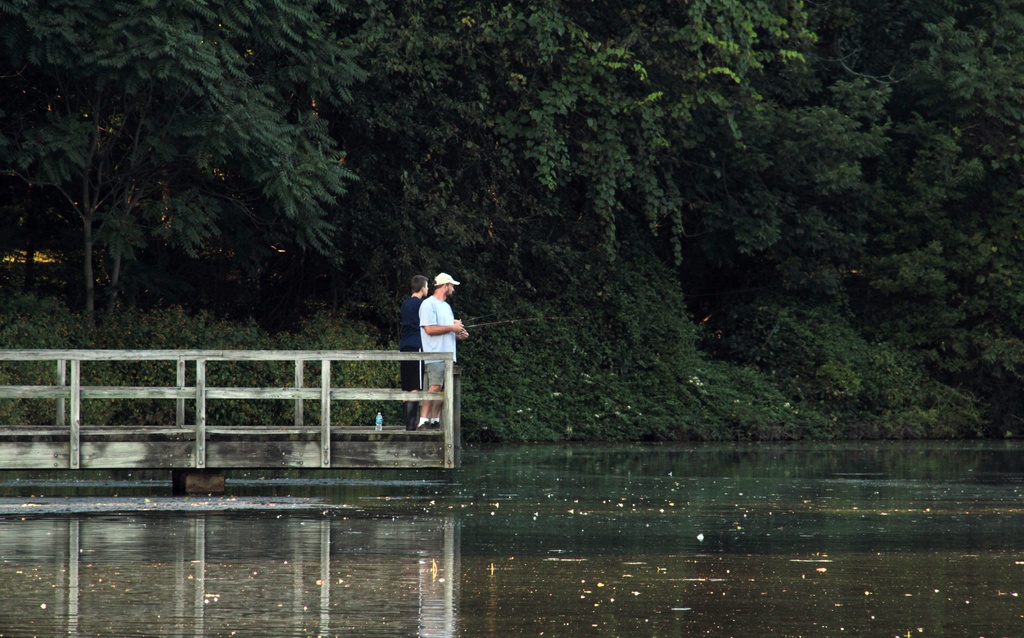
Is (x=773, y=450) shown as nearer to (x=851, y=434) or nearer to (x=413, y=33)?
(x=851, y=434)

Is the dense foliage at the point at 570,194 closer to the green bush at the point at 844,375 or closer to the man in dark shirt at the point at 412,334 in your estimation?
the green bush at the point at 844,375

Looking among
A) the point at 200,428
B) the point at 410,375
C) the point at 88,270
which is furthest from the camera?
the point at 88,270

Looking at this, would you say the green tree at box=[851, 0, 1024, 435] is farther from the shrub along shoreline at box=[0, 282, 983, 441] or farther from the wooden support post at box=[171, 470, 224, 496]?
the wooden support post at box=[171, 470, 224, 496]

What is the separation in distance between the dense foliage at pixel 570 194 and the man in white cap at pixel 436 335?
7.21 meters

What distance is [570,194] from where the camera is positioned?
37.9 metres

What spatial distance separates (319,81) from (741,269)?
49.8 feet

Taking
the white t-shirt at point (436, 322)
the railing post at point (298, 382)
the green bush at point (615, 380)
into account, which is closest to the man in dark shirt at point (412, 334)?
the white t-shirt at point (436, 322)

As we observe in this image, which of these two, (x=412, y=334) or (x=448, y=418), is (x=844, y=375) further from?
(x=448, y=418)

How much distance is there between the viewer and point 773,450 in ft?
107

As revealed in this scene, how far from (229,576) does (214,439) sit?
8.63 m

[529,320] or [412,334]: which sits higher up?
[529,320]

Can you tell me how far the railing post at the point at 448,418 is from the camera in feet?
68.1

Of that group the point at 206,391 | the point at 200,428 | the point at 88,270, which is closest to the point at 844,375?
the point at 88,270

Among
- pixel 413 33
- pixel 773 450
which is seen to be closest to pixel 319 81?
pixel 413 33
